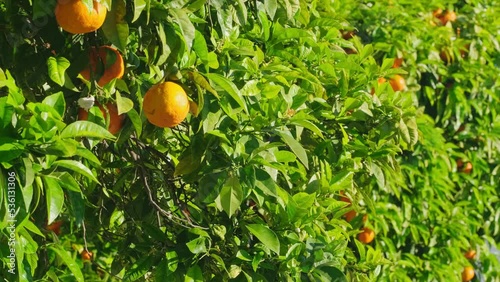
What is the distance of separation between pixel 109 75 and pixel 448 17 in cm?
280

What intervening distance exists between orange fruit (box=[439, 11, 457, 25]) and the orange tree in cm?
164

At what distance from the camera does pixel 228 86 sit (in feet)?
6.22

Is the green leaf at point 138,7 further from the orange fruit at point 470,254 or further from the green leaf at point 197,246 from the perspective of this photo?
the orange fruit at point 470,254

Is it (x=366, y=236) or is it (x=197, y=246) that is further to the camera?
(x=366, y=236)

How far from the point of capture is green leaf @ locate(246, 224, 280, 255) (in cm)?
196

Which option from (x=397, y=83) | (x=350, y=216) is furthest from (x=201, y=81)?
(x=397, y=83)

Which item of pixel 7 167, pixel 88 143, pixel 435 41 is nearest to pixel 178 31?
pixel 88 143

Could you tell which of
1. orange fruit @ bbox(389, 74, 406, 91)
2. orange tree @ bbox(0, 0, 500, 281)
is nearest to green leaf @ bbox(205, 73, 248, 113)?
orange tree @ bbox(0, 0, 500, 281)

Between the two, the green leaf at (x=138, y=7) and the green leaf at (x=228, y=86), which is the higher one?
the green leaf at (x=138, y=7)

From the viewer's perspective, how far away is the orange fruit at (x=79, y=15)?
1702 mm

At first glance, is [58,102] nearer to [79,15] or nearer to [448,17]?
[79,15]

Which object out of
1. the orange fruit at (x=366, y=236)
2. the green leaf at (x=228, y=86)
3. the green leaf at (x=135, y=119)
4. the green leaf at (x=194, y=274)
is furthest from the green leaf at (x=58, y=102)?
the orange fruit at (x=366, y=236)

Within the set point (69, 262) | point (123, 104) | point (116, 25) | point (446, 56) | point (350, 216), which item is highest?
point (116, 25)

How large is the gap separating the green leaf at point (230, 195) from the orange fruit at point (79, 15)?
0.43 m
